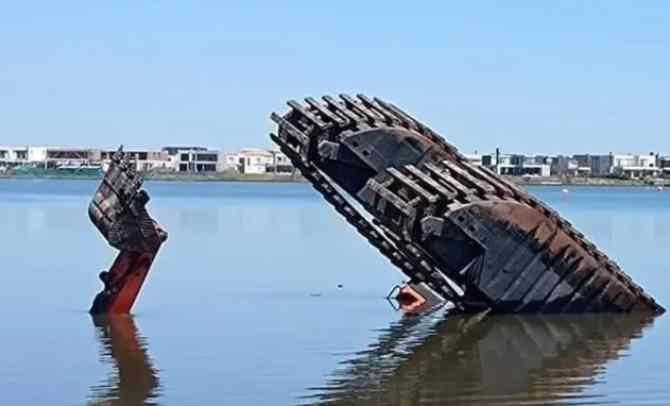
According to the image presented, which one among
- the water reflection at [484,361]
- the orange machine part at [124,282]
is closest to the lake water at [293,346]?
the water reflection at [484,361]

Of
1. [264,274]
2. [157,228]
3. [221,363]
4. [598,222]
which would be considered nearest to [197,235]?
[264,274]

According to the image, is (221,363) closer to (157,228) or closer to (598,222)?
(157,228)

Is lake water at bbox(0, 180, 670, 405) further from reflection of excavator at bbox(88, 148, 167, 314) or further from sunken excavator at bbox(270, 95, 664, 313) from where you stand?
reflection of excavator at bbox(88, 148, 167, 314)

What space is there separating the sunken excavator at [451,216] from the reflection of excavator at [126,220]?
374 cm

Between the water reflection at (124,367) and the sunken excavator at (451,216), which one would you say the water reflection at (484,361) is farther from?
the water reflection at (124,367)

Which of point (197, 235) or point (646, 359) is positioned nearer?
point (646, 359)

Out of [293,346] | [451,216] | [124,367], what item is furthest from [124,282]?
[451,216]

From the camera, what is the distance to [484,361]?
1037 inches

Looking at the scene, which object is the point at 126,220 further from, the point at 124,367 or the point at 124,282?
the point at 124,367

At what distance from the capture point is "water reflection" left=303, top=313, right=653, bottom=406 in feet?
72.7

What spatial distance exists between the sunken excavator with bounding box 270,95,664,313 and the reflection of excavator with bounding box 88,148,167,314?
3739 millimetres

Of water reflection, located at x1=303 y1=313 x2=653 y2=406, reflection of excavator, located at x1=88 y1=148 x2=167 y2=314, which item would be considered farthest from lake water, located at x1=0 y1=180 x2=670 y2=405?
reflection of excavator, located at x1=88 y1=148 x2=167 y2=314

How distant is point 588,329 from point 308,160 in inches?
257

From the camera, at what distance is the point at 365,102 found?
31359mm
